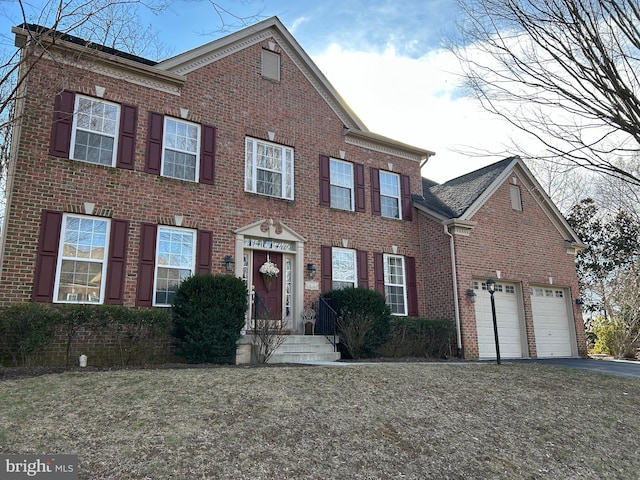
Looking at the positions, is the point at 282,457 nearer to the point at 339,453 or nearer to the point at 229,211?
the point at 339,453

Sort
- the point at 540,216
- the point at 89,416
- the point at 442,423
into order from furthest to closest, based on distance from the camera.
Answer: the point at 540,216, the point at 442,423, the point at 89,416

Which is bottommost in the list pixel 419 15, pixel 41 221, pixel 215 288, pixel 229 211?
pixel 215 288

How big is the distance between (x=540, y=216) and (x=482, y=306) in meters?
4.59

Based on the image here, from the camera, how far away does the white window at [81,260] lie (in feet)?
30.9

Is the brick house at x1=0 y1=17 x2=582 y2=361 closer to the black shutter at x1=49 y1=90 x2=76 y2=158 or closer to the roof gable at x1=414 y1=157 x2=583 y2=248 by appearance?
the black shutter at x1=49 y1=90 x2=76 y2=158

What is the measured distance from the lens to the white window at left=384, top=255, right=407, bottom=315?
14117mm

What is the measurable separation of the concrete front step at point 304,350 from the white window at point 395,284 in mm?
3325

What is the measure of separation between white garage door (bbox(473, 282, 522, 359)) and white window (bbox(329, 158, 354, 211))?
4.55 meters

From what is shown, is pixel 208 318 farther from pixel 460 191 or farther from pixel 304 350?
pixel 460 191

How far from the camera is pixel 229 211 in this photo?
38.4 feet

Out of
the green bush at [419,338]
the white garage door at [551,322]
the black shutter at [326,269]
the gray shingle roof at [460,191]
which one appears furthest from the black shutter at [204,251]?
the white garage door at [551,322]

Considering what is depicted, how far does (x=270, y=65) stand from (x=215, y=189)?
4.20 metres

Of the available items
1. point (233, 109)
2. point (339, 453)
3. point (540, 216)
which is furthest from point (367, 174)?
point (339, 453)

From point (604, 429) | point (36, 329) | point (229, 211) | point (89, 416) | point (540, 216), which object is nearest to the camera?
point (89, 416)
